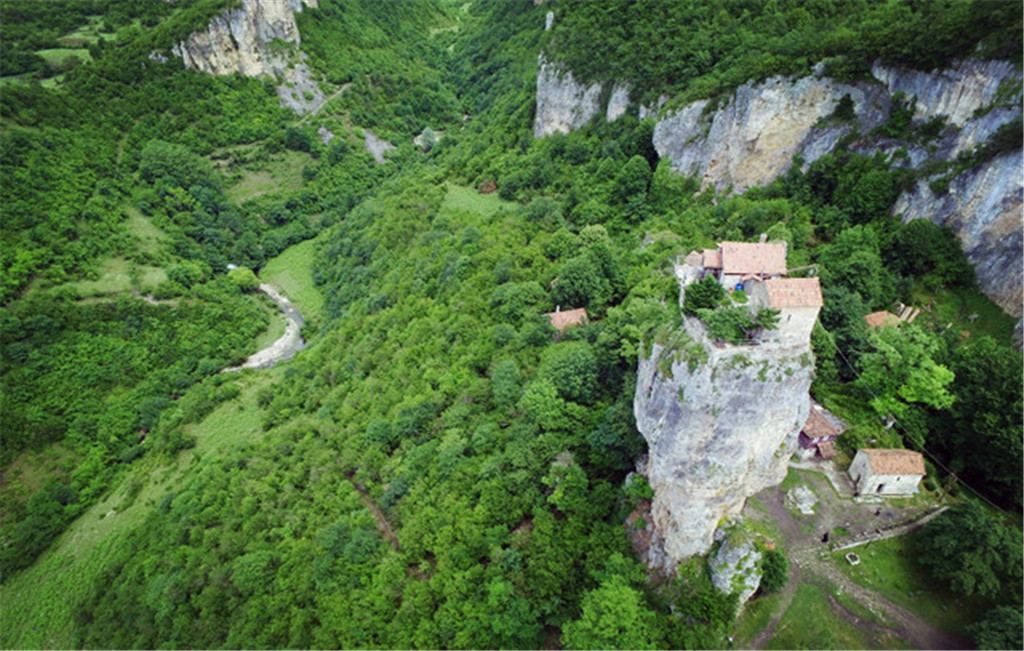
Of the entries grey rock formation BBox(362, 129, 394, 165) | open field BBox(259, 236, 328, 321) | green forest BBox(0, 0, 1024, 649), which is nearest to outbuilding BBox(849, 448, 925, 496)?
green forest BBox(0, 0, 1024, 649)

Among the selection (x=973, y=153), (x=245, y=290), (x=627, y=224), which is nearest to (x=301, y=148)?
(x=245, y=290)

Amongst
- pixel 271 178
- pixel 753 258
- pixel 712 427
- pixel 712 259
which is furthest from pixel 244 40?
pixel 712 427

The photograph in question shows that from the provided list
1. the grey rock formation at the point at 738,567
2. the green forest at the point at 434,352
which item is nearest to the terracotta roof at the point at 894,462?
the green forest at the point at 434,352

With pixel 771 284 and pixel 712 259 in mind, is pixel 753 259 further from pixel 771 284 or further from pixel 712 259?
pixel 771 284

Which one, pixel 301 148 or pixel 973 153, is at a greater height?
pixel 301 148

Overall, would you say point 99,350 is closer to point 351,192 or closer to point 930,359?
point 351,192

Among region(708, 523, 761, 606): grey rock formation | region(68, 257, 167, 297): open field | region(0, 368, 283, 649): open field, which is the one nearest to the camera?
region(708, 523, 761, 606): grey rock formation

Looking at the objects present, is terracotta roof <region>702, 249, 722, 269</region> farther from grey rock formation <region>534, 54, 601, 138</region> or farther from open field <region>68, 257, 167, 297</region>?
open field <region>68, 257, 167, 297</region>
